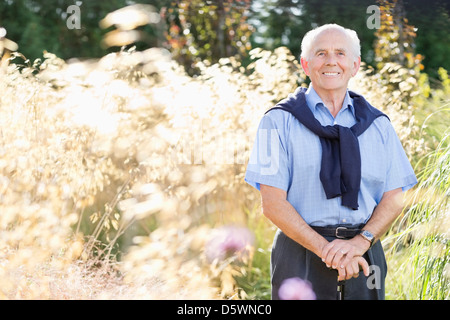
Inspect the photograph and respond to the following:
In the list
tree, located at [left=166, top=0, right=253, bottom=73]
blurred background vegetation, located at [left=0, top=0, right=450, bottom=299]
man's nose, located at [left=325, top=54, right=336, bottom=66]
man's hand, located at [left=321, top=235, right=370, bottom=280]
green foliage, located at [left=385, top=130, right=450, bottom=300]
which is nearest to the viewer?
man's hand, located at [left=321, top=235, right=370, bottom=280]

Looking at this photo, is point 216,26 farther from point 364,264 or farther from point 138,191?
point 364,264

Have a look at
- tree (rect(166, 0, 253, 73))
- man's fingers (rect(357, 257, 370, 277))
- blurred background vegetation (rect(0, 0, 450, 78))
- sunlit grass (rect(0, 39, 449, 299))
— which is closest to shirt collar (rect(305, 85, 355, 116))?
man's fingers (rect(357, 257, 370, 277))

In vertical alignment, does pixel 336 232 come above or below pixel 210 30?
below

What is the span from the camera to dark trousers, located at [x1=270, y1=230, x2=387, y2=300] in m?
1.96

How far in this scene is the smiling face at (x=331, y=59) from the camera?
1.94 meters

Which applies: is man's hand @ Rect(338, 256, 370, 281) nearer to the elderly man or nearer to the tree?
the elderly man

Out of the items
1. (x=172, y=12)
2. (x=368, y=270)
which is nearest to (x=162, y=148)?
(x=368, y=270)

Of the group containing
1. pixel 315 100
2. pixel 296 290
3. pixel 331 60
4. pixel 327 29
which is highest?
pixel 327 29

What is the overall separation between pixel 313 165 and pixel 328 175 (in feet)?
0.22

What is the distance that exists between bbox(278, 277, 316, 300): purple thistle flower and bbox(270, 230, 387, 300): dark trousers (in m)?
0.01

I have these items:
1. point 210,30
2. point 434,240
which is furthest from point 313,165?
point 210,30

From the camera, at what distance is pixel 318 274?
1.96 meters

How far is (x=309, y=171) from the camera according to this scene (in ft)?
6.33

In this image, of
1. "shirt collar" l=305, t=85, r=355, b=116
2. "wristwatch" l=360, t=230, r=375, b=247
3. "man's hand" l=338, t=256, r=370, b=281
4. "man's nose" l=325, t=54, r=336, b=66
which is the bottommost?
"man's hand" l=338, t=256, r=370, b=281
